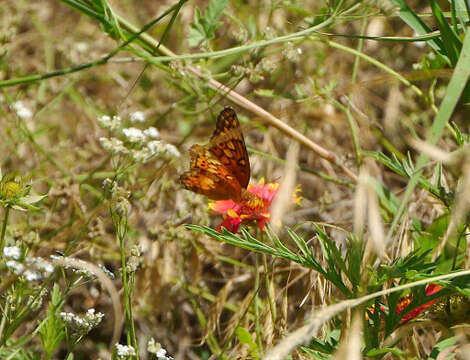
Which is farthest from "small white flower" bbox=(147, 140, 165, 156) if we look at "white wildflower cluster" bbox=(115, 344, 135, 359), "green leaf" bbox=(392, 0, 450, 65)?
"green leaf" bbox=(392, 0, 450, 65)

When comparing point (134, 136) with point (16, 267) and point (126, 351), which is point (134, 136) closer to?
point (16, 267)

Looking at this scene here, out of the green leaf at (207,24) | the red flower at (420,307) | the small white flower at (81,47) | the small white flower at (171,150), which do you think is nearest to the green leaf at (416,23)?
the green leaf at (207,24)

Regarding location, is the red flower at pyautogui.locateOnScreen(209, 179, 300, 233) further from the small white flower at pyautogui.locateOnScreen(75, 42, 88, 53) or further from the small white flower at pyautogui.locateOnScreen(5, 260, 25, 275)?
the small white flower at pyautogui.locateOnScreen(75, 42, 88, 53)

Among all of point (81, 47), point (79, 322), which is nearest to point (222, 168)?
point (79, 322)

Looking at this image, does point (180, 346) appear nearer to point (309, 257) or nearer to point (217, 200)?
point (217, 200)

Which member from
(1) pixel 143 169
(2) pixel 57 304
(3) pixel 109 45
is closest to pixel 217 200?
(2) pixel 57 304

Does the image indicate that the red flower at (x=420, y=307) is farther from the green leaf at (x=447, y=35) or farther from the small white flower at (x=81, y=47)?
the small white flower at (x=81, y=47)

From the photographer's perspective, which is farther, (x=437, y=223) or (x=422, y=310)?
(x=437, y=223)
